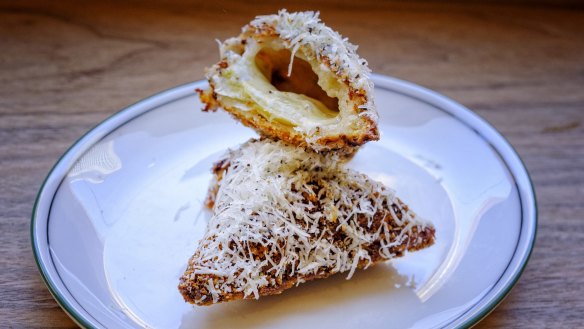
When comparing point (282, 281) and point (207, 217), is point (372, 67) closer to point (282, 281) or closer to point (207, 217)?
point (207, 217)

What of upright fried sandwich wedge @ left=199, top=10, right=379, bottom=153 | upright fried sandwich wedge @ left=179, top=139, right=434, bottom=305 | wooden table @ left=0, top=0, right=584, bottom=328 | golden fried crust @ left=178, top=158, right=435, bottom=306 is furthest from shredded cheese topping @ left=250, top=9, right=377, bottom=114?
wooden table @ left=0, top=0, right=584, bottom=328

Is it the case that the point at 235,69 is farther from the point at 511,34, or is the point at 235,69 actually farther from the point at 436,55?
the point at 511,34

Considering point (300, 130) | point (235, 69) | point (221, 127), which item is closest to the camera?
point (300, 130)

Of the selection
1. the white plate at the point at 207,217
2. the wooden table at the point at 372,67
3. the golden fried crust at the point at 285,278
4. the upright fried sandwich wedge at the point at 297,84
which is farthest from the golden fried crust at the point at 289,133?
the wooden table at the point at 372,67

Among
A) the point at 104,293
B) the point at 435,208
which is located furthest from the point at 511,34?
the point at 104,293

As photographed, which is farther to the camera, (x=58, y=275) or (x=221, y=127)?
(x=221, y=127)

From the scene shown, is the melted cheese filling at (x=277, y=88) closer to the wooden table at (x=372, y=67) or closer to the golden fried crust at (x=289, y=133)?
the golden fried crust at (x=289, y=133)
